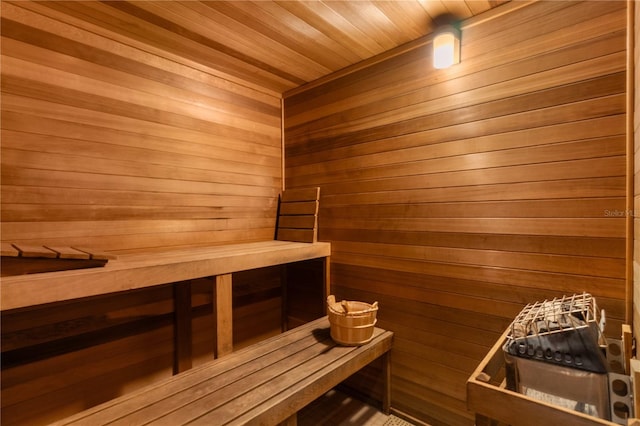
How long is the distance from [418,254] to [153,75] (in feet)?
7.14

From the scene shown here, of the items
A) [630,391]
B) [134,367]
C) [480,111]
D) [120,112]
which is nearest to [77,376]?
[134,367]

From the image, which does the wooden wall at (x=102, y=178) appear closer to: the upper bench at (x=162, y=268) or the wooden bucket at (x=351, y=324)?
the upper bench at (x=162, y=268)

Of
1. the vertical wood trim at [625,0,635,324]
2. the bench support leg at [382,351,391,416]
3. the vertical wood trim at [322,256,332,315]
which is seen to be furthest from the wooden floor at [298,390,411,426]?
the vertical wood trim at [625,0,635,324]

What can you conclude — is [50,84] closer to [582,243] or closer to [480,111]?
[480,111]

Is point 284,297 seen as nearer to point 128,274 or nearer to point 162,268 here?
point 162,268

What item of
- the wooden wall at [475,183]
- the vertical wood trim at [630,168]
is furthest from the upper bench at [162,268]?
the vertical wood trim at [630,168]

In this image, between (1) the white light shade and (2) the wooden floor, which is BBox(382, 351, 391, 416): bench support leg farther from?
(1) the white light shade

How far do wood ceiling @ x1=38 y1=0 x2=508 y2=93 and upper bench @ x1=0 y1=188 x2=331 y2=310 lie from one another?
110 cm

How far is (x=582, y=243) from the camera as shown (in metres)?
1.63

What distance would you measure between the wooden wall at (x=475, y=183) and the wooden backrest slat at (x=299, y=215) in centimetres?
12

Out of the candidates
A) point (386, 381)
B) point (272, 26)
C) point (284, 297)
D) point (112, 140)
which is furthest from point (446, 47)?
point (284, 297)

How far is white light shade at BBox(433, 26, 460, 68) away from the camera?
1942 mm

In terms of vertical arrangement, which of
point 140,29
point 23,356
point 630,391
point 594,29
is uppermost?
point 140,29

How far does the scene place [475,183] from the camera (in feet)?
6.41
